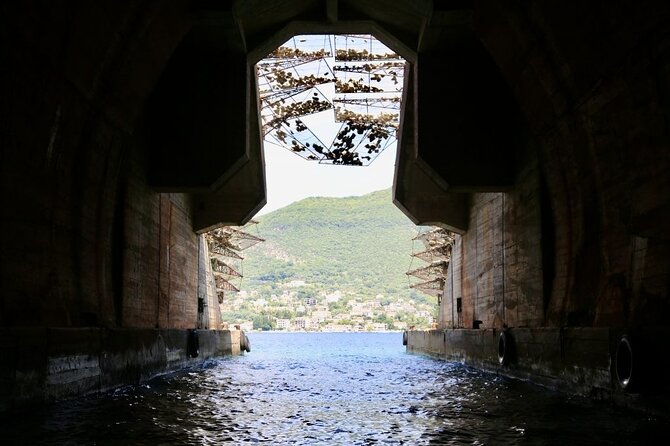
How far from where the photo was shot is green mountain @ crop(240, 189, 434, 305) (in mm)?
163000

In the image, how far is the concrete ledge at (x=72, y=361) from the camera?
30.6ft

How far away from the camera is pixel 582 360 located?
12.3 meters

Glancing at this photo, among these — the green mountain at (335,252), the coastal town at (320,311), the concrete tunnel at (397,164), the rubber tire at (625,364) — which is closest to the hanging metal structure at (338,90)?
the concrete tunnel at (397,164)

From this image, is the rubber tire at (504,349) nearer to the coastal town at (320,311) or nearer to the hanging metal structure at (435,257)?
the hanging metal structure at (435,257)

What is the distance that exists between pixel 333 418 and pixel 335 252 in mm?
166918

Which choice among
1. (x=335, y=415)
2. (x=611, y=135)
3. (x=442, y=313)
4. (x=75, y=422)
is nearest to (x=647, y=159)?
(x=611, y=135)

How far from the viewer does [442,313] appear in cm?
2994

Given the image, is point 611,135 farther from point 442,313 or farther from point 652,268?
point 442,313

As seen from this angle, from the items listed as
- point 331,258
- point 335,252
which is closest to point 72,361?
point 331,258

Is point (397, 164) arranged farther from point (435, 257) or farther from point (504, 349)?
point (435, 257)

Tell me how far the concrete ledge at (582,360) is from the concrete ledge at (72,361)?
8491mm

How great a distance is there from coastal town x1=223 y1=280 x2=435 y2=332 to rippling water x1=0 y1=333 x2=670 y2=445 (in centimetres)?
12984

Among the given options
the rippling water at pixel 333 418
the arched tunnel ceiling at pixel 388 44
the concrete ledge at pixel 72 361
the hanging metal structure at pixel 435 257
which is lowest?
the rippling water at pixel 333 418

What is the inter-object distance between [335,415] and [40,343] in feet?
14.7
